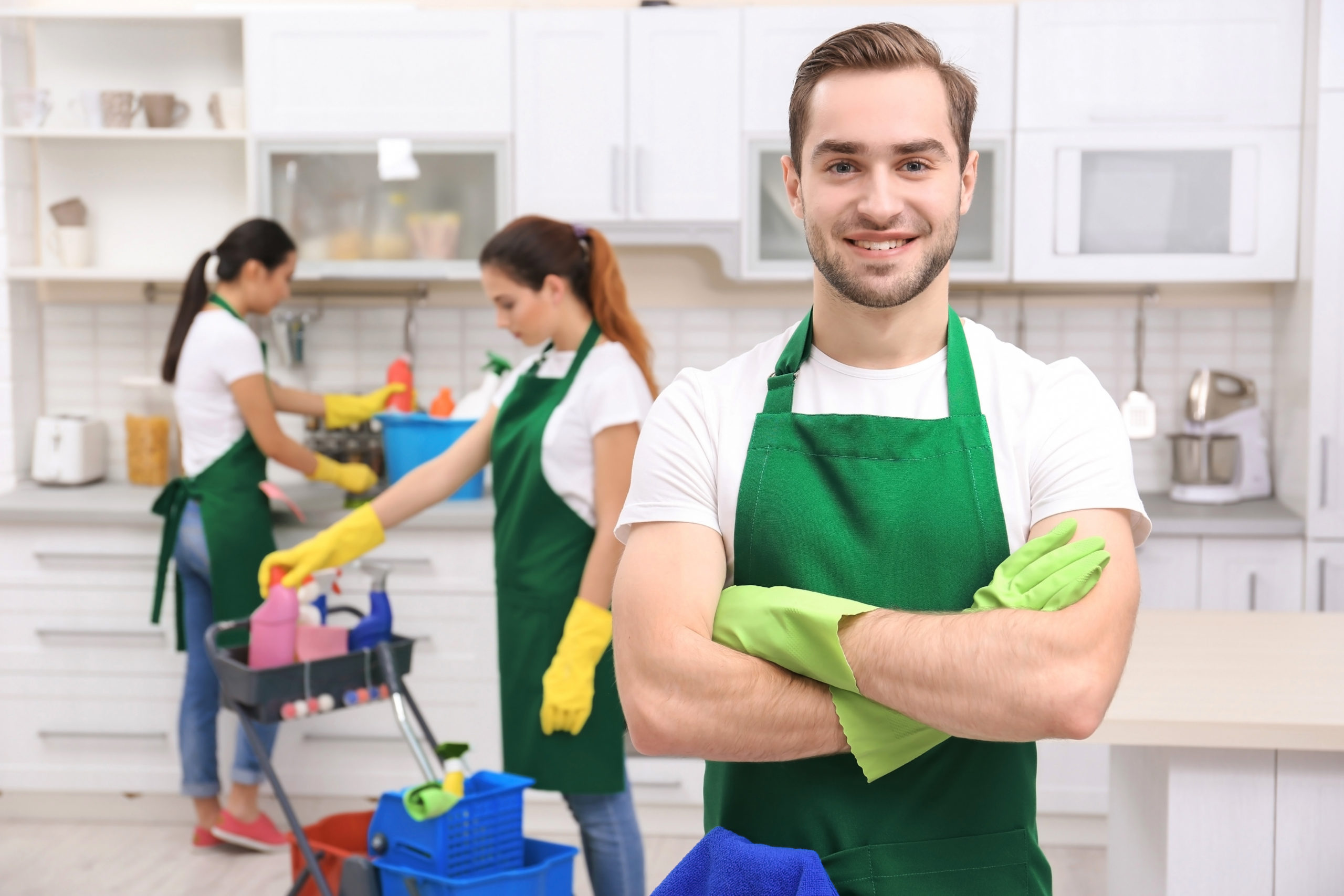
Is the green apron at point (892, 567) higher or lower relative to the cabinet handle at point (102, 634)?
higher

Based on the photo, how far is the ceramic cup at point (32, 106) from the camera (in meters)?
3.50

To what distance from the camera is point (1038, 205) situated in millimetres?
3344

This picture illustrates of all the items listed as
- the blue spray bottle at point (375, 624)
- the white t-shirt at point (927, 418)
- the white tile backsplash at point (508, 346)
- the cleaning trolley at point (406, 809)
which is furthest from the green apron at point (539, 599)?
the white tile backsplash at point (508, 346)

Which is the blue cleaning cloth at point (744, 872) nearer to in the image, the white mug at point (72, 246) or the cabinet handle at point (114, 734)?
the cabinet handle at point (114, 734)

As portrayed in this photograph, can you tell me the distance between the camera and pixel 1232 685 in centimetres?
171

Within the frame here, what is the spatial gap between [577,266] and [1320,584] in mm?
2157

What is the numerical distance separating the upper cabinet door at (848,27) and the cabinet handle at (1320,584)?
139 cm

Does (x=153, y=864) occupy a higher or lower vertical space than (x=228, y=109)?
lower

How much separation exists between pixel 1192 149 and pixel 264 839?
3027mm

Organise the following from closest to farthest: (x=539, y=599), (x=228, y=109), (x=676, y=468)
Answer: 1. (x=676, y=468)
2. (x=539, y=599)
3. (x=228, y=109)

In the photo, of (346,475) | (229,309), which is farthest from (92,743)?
(229,309)

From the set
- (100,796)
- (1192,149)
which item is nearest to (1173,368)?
(1192,149)

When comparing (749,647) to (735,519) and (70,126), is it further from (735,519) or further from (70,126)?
(70,126)

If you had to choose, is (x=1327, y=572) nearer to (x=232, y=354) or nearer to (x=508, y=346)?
(x=508, y=346)
